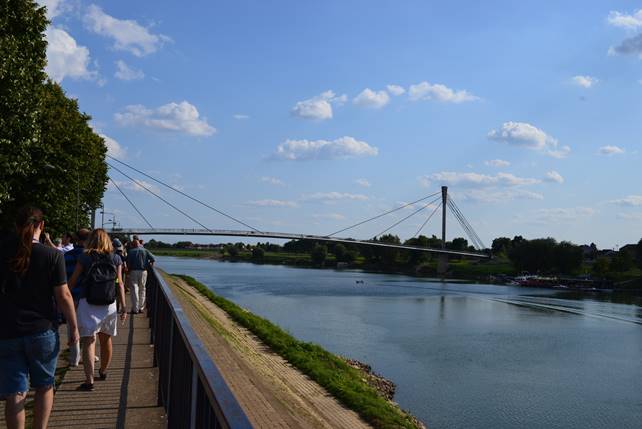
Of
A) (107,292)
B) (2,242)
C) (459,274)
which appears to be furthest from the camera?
(459,274)

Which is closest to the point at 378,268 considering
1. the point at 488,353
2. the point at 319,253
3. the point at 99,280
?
the point at 319,253

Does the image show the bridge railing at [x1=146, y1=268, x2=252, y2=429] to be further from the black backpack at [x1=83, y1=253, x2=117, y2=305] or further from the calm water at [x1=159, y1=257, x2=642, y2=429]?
the calm water at [x1=159, y1=257, x2=642, y2=429]

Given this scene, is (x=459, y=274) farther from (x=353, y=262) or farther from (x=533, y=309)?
(x=533, y=309)

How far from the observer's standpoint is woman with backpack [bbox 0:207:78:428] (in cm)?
384

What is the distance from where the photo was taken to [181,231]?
80.7 meters

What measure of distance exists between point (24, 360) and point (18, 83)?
539 inches

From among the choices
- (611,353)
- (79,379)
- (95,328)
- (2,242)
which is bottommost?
(611,353)

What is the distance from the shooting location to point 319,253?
419 ft

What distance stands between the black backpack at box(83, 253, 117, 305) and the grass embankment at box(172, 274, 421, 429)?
21.1 feet

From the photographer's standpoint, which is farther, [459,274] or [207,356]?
[459,274]

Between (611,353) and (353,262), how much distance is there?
3980 inches

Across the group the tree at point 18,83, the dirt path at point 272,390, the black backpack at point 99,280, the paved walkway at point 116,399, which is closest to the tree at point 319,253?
the tree at point 18,83

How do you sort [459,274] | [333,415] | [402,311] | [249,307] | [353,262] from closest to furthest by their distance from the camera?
[333,415] < [249,307] < [402,311] < [459,274] < [353,262]

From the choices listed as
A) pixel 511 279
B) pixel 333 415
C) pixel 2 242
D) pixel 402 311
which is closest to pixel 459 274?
pixel 511 279
